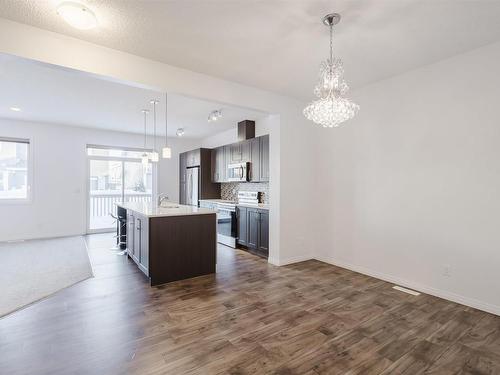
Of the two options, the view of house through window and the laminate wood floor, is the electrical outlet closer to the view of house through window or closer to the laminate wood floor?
the laminate wood floor

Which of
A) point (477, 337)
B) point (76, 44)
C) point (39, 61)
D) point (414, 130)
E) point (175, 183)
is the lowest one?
point (477, 337)

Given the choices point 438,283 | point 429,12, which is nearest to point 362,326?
point 438,283

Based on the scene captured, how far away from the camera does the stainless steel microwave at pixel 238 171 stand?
5.55 metres

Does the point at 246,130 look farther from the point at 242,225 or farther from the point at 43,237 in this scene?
the point at 43,237

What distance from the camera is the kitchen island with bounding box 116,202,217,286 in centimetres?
338

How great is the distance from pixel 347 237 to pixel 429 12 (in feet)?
9.92

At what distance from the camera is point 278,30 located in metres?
2.49

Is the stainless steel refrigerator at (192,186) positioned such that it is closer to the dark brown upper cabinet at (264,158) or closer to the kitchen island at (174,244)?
the dark brown upper cabinet at (264,158)

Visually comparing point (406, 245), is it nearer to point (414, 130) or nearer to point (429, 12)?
point (414, 130)

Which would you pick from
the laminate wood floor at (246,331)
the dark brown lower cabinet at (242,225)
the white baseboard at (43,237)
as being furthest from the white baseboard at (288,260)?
the white baseboard at (43,237)

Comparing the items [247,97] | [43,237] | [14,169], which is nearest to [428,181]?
[247,97]

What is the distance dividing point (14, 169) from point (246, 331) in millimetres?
6830

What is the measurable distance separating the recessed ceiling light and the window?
221 inches

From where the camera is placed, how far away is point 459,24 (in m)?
2.39
